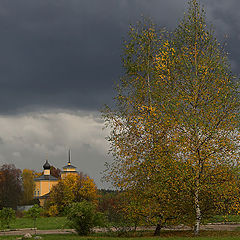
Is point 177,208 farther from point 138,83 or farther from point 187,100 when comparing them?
point 138,83

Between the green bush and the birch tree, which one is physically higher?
the birch tree

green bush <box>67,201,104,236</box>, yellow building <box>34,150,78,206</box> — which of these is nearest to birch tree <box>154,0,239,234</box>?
green bush <box>67,201,104,236</box>

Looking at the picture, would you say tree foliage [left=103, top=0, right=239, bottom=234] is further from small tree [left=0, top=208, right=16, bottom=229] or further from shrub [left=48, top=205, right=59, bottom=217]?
shrub [left=48, top=205, right=59, bottom=217]

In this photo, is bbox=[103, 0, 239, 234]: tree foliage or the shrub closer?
bbox=[103, 0, 239, 234]: tree foliage

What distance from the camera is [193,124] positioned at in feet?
55.0

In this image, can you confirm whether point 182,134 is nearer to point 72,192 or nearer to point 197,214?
point 197,214

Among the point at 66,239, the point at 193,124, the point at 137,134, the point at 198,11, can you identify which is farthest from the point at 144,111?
the point at 66,239

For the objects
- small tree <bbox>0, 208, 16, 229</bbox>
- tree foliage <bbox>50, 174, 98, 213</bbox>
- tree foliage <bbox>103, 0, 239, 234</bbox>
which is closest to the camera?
tree foliage <bbox>103, 0, 239, 234</bbox>

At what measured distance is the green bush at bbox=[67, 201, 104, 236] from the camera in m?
18.2

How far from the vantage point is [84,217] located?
1820 centimetres

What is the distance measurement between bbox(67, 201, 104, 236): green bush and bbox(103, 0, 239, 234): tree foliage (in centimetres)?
187

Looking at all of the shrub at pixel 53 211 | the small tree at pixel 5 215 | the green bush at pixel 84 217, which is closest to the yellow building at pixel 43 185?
the shrub at pixel 53 211

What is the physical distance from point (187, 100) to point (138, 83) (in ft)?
9.98

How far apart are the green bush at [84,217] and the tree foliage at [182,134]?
6.15 feet
